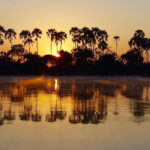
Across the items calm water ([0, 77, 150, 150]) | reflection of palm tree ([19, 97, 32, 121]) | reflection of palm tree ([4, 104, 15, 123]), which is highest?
reflection of palm tree ([4, 104, 15, 123])

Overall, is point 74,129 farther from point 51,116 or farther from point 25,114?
point 25,114

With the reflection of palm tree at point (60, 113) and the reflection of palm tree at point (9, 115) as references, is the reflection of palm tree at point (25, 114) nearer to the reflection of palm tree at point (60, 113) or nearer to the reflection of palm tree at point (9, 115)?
the reflection of palm tree at point (9, 115)

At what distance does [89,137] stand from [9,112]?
701cm

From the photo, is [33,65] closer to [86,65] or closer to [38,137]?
[86,65]

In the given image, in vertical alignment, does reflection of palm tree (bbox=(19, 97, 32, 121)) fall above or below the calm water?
above

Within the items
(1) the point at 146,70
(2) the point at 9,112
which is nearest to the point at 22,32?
(1) the point at 146,70

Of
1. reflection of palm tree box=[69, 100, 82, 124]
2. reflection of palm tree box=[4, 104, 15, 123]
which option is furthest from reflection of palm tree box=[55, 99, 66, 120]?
reflection of palm tree box=[4, 104, 15, 123]

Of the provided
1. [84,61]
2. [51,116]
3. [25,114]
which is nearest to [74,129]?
[51,116]

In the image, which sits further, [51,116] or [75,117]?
[51,116]

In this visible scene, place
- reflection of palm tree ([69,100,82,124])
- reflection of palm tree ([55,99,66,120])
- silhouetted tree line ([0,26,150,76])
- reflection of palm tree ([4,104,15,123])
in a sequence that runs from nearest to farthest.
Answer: reflection of palm tree ([69,100,82,124]) < reflection of palm tree ([4,104,15,123]) < reflection of palm tree ([55,99,66,120]) < silhouetted tree line ([0,26,150,76])

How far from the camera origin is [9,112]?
711 inches

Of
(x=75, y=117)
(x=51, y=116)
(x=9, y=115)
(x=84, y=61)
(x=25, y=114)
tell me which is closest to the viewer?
(x=75, y=117)

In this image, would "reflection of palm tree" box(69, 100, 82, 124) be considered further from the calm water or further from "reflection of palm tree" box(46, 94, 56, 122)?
"reflection of palm tree" box(46, 94, 56, 122)

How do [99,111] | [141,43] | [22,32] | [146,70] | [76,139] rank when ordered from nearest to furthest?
[76,139] < [99,111] < [146,70] < [141,43] < [22,32]
